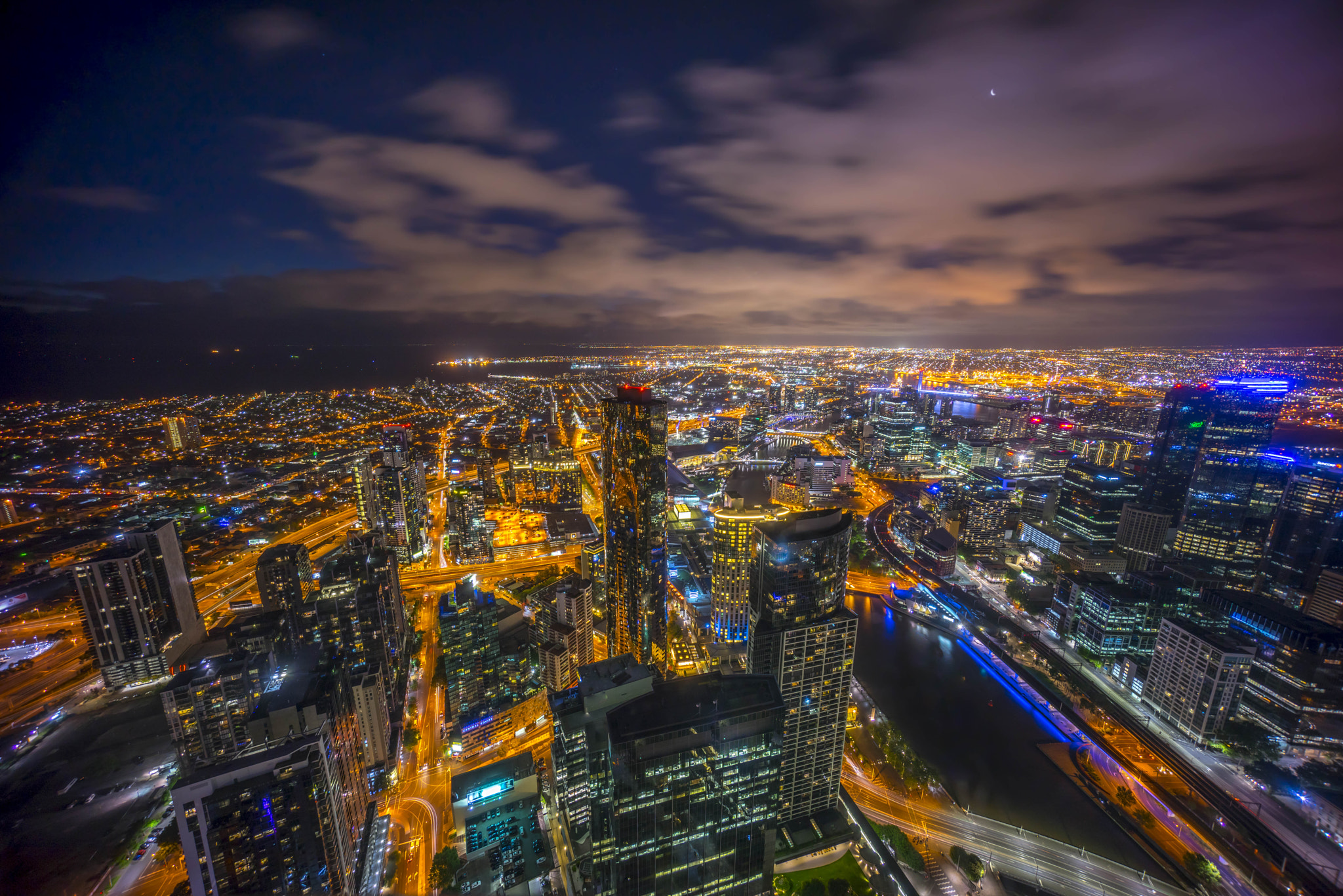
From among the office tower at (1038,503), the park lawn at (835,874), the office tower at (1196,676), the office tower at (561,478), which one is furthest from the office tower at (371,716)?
the office tower at (1038,503)

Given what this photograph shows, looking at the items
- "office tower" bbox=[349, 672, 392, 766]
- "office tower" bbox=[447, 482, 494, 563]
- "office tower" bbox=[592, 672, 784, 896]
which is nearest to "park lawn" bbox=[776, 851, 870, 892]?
"office tower" bbox=[592, 672, 784, 896]

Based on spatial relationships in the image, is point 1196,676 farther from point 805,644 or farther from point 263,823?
point 263,823

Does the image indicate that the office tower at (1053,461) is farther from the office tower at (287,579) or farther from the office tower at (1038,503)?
the office tower at (287,579)

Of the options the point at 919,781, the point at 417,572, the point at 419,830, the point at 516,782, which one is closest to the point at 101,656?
the point at 417,572

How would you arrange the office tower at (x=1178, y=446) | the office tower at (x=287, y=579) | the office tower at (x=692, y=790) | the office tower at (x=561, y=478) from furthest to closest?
the office tower at (x=561, y=478) < the office tower at (x=1178, y=446) < the office tower at (x=287, y=579) < the office tower at (x=692, y=790)

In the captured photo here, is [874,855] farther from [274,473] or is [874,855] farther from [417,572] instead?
[274,473]

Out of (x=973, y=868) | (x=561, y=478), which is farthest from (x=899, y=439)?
(x=973, y=868)
